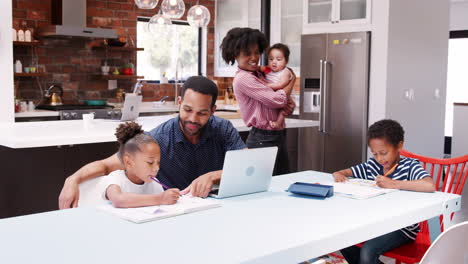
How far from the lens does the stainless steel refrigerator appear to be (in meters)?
5.62

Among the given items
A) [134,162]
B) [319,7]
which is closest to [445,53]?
[319,7]

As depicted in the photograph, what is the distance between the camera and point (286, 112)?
12.5 ft

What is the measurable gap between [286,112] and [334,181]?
128cm

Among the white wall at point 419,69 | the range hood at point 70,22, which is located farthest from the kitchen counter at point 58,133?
the white wall at point 419,69

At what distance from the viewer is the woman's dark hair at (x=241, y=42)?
11.4 feet

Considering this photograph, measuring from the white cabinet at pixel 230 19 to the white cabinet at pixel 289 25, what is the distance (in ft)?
1.05

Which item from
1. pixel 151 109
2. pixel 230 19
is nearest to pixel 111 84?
pixel 151 109

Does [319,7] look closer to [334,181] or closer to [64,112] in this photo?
[64,112]

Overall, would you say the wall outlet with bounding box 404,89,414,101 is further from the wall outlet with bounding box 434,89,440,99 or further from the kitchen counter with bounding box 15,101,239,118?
the kitchen counter with bounding box 15,101,239,118

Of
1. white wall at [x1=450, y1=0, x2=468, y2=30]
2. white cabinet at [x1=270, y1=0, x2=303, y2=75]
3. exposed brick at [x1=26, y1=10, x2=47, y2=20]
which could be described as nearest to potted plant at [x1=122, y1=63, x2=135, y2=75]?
exposed brick at [x1=26, y1=10, x2=47, y2=20]

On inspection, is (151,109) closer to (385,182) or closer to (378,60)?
(378,60)

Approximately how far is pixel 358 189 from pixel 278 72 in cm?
184

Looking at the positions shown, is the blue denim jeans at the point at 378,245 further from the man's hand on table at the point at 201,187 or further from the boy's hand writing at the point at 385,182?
the man's hand on table at the point at 201,187

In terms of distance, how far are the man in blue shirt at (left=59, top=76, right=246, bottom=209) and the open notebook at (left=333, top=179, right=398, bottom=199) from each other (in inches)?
19.5
